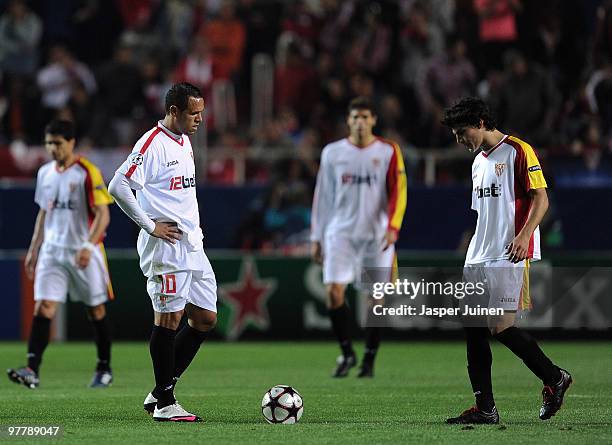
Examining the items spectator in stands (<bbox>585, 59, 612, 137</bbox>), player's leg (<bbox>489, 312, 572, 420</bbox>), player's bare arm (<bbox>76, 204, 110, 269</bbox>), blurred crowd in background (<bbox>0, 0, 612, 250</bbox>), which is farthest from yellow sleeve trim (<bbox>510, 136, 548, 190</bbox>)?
spectator in stands (<bbox>585, 59, 612, 137</bbox>)

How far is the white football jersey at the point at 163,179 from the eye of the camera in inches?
320

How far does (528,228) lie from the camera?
7797 mm

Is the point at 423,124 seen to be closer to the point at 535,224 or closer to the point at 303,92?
the point at 303,92

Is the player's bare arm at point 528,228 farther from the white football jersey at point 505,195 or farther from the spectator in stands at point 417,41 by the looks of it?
the spectator in stands at point 417,41

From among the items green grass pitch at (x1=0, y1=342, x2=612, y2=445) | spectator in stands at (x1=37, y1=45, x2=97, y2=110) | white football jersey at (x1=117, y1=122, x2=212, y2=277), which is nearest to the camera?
green grass pitch at (x1=0, y1=342, x2=612, y2=445)

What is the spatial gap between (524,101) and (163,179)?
31.0 feet

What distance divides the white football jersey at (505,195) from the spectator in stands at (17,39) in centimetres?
1298

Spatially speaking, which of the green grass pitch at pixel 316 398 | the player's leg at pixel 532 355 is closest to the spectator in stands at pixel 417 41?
the green grass pitch at pixel 316 398

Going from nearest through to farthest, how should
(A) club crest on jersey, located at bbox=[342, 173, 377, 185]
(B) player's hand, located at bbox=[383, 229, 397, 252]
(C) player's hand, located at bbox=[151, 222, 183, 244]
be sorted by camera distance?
(C) player's hand, located at bbox=[151, 222, 183, 244] < (B) player's hand, located at bbox=[383, 229, 397, 252] < (A) club crest on jersey, located at bbox=[342, 173, 377, 185]

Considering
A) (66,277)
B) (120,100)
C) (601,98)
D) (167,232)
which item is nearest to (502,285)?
(167,232)

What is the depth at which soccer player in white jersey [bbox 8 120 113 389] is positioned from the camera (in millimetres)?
11125

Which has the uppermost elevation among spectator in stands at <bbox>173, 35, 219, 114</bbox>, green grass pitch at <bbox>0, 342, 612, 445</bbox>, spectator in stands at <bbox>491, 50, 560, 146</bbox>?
spectator in stands at <bbox>173, 35, 219, 114</bbox>

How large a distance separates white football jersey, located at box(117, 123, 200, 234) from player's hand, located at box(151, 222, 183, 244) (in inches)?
2.2

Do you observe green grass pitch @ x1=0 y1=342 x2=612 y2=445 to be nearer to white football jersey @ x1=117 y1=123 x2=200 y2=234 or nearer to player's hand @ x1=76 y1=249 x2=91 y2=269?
player's hand @ x1=76 y1=249 x2=91 y2=269
